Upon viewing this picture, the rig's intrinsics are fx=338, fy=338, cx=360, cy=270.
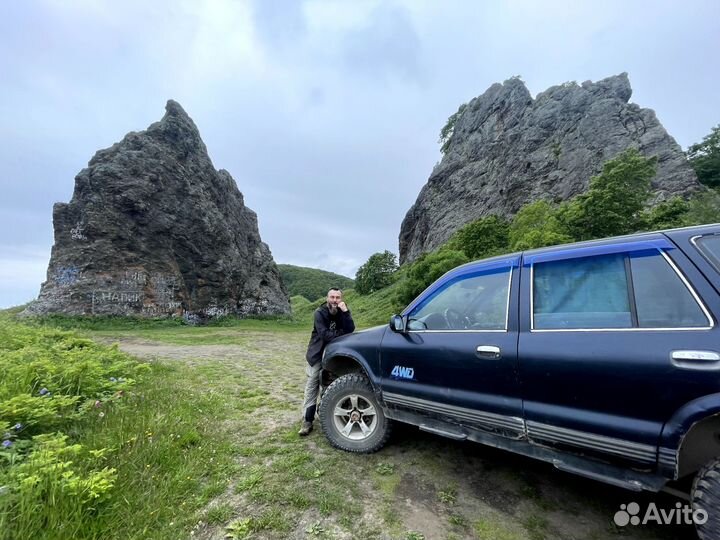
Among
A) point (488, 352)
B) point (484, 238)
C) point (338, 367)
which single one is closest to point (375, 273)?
point (484, 238)

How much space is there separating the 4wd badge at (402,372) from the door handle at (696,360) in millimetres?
1917

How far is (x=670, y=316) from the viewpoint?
2.10 meters

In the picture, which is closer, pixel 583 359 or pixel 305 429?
pixel 583 359

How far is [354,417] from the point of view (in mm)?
3873

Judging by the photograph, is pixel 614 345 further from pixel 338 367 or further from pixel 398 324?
pixel 338 367

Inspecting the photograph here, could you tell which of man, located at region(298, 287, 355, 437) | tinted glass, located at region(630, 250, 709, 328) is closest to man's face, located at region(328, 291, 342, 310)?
man, located at region(298, 287, 355, 437)

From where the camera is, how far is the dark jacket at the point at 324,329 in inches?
176

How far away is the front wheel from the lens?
370 centimetres

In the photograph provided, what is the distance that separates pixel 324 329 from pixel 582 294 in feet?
9.66

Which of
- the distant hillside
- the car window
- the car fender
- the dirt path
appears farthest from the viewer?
the distant hillside

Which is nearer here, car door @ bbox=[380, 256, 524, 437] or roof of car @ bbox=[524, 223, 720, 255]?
roof of car @ bbox=[524, 223, 720, 255]

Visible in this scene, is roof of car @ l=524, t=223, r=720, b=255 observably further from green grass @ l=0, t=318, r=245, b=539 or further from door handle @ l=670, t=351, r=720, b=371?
green grass @ l=0, t=318, r=245, b=539

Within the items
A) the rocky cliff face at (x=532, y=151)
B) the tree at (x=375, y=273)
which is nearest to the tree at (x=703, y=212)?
the rocky cliff face at (x=532, y=151)

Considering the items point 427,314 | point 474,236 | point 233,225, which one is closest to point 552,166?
point 474,236
